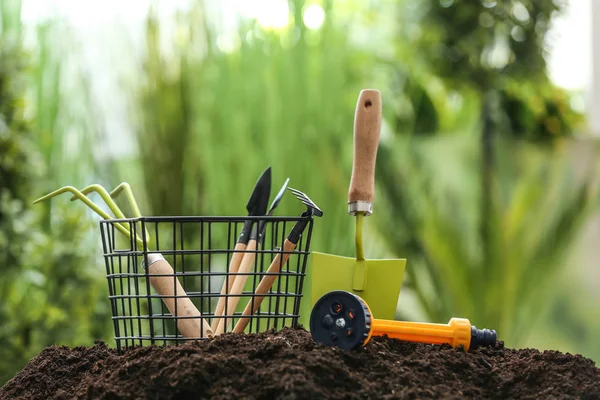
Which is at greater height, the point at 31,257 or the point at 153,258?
the point at 153,258

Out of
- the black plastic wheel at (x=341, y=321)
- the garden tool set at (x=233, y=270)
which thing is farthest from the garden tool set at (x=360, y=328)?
the garden tool set at (x=233, y=270)

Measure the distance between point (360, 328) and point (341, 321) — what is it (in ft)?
0.09

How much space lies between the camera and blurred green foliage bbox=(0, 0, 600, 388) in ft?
7.45

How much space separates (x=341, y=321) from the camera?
772mm

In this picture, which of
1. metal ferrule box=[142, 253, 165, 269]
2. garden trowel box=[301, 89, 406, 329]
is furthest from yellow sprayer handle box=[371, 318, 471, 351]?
metal ferrule box=[142, 253, 165, 269]

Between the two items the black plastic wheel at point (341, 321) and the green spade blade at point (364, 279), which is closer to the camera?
the black plastic wheel at point (341, 321)

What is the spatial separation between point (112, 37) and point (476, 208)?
66.6 inches

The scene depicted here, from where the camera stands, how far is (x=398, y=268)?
94cm

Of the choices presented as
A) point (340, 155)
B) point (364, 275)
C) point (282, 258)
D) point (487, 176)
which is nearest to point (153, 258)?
point (282, 258)

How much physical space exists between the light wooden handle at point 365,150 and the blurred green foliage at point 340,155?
145 centimetres

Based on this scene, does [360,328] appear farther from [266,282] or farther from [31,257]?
[31,257]

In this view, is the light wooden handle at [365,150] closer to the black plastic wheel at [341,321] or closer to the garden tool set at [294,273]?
the garden tool set at [294,273]

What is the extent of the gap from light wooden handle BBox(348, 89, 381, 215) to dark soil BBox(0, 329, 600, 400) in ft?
0.63

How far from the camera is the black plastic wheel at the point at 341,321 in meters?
0.76
